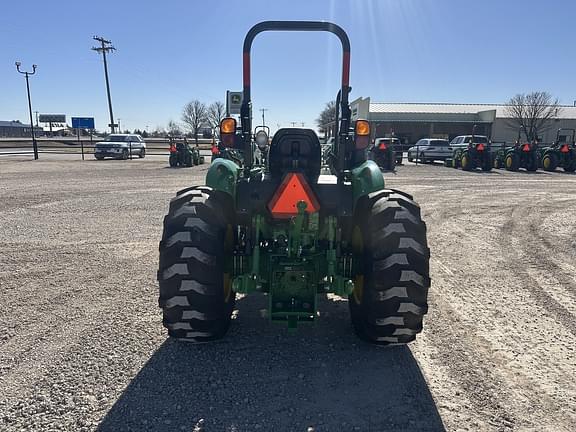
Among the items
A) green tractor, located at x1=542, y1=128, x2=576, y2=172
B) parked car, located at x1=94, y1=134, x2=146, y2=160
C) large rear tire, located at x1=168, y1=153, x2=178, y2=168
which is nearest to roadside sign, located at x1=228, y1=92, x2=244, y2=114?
large rear tire, located at x1=168, y1=153, x2=178, y2=168

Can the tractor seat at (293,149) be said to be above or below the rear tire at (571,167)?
above

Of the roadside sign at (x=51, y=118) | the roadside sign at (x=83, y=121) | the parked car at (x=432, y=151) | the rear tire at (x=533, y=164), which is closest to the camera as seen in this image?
the rear tire at (x=533, y=164)

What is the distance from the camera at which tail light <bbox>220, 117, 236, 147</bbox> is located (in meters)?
3.66

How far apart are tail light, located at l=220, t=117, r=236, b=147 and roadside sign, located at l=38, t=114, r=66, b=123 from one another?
12839 cm

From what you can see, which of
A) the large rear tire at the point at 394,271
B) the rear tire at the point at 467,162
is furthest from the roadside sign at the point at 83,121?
the large rear tire at the point at 394,271

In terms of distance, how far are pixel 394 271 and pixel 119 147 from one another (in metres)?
26.1

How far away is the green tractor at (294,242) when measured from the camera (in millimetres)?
2977

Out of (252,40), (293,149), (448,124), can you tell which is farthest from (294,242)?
(448,124)

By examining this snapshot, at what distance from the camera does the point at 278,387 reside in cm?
286

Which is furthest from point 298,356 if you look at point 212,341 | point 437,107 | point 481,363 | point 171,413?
point 437,107

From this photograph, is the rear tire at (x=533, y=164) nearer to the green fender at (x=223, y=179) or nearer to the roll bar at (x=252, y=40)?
the roll bar at (x=252, y=40)

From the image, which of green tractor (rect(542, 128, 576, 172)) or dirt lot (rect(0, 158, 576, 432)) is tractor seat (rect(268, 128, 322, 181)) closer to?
dirt lot (rect(0, 158, 576, 432))

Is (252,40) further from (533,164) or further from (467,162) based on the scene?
(533,164)

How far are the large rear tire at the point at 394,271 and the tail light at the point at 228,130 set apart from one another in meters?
1.46
